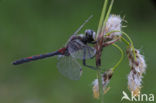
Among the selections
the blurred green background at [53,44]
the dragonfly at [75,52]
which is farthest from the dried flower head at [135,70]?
the blurred green background at [53,44]

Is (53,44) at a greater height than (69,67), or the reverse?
(53,44)

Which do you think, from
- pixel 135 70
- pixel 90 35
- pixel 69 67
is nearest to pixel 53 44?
pixel 69 67

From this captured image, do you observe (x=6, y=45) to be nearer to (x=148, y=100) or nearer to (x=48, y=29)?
(x=48, y=29)

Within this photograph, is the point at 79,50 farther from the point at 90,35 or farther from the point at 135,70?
the point at 135,70

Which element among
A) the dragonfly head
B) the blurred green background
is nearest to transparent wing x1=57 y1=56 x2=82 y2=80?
the dragonfly head

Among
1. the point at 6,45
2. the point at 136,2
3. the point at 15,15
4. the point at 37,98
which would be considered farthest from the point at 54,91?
the point at 136,2

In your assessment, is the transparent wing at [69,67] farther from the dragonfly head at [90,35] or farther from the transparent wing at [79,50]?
the dragonfly head at [90,35]
